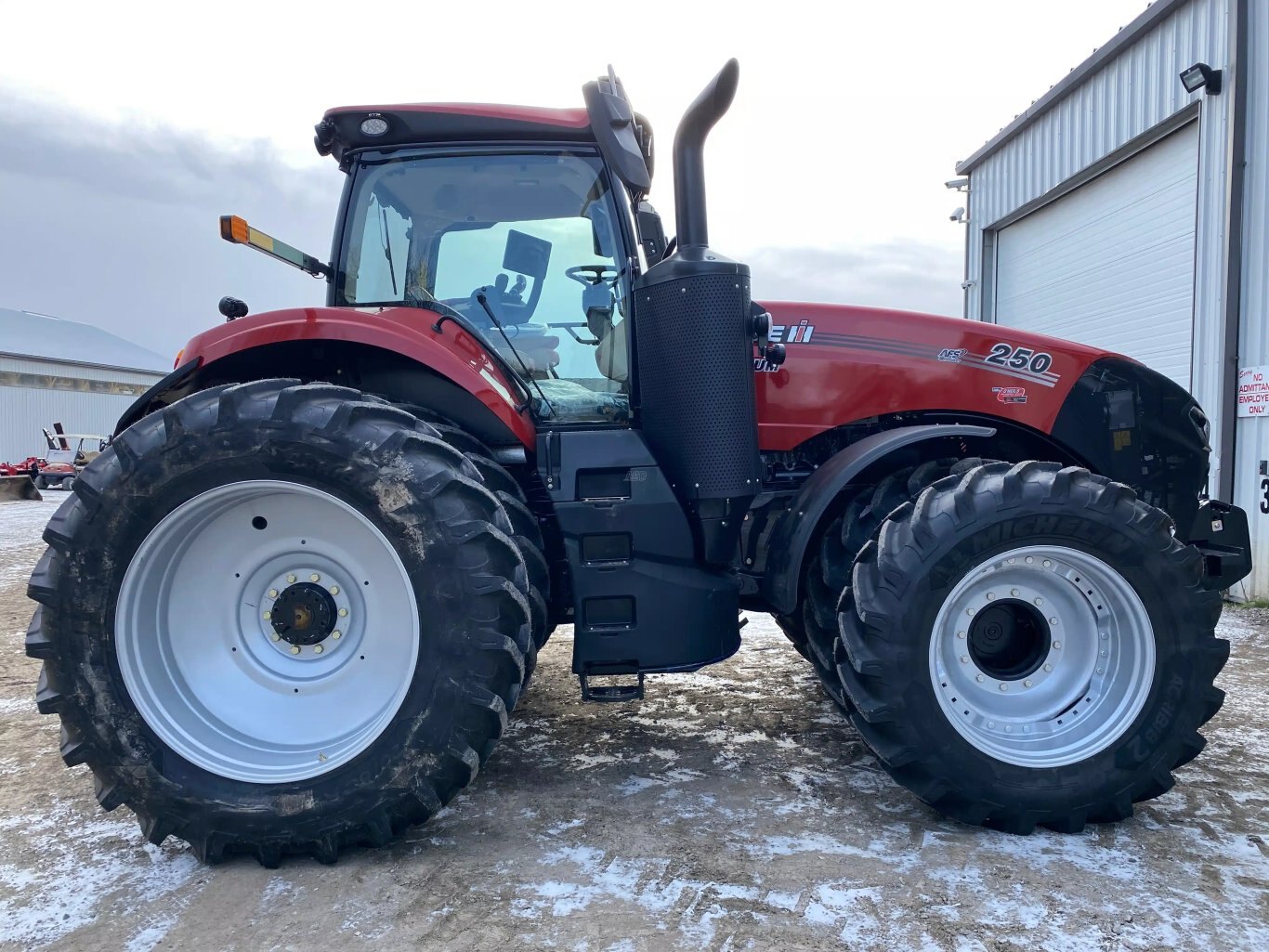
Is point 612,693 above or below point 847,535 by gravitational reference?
below

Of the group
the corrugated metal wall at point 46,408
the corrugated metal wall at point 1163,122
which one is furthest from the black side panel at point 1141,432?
the corrugated metal wall at point 46,408

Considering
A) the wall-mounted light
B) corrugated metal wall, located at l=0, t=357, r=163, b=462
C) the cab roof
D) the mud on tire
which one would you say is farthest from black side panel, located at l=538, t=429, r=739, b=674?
corrugated metal wall, located at l=0, t=357, r=163, b=462

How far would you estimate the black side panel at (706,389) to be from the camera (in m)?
2.74

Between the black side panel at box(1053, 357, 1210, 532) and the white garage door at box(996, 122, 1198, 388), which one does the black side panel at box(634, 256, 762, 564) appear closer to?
the black side panel at box(1053, 357, 1210, 532)

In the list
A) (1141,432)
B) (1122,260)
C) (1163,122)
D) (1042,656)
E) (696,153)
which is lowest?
(1042,656)

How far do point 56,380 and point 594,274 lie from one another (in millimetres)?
Answer: 33988

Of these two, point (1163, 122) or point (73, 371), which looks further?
point (73, 371)

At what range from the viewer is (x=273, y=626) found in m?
2.56

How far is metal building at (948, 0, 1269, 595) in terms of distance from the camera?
6566mm

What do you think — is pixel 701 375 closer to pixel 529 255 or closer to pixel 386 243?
pixel 529 255

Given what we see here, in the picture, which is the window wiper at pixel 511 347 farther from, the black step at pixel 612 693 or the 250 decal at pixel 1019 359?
the 250 decal at pixel 1019 359

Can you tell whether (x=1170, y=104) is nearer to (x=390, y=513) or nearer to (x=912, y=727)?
(x=912, y=727)

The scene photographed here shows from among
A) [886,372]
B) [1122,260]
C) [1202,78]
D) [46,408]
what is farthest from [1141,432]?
[46,408]

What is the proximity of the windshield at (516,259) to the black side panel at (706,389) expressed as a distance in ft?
0.75
